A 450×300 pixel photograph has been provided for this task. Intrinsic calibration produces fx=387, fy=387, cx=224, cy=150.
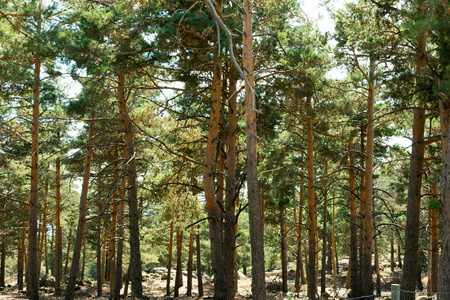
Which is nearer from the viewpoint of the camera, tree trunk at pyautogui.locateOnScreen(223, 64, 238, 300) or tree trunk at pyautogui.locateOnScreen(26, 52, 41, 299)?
tree trunk at pyautogui.locateOnScreen(223, 64, 238, 300)

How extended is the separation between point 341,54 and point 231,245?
23.4 ft

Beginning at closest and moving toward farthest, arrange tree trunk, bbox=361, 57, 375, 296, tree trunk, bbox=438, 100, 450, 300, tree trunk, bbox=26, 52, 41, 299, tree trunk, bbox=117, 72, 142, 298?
tree trunk, bbox=438, 100, 450, 300, tree trunk, bbox=117, 72, 142, 298, tree trunk, bbox=26, 52, 41, 299, tree trunk, bbox=361, 57, 375, 296

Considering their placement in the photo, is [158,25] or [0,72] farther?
[0,72]

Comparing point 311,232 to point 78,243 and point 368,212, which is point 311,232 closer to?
point 368,212

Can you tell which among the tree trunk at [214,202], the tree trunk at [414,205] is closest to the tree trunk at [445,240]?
the tree trunk at [414,205]

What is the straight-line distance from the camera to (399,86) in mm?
9742

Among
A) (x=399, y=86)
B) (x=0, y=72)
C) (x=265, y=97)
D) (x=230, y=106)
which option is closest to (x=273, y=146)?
(x=265, y=97)

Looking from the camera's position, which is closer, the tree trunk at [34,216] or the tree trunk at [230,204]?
the tree trunk at [230,204]

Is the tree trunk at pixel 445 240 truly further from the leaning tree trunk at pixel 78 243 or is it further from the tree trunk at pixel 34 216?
the tree trunk at pixel 34 216

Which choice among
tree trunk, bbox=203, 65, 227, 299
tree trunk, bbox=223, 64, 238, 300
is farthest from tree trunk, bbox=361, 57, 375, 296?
tree trunk, bbox=203, 65, 227, 299

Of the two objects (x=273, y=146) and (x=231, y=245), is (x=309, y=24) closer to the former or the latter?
(x=231, y=245)

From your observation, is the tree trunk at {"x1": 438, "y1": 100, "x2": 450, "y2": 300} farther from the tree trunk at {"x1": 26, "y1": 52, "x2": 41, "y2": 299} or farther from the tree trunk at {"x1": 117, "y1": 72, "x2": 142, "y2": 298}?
the tree trunk at {"x1": 26, "y1": 52, "x2": 41, "y2": 299}

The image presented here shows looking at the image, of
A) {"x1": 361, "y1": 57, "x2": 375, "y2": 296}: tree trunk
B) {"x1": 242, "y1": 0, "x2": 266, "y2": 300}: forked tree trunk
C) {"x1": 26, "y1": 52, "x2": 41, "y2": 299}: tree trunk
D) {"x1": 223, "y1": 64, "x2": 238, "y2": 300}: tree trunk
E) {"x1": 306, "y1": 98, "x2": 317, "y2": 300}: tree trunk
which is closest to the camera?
{"x1": 242, "y1": 0, "x2": 266, "y2": 300}: forked tree trunk

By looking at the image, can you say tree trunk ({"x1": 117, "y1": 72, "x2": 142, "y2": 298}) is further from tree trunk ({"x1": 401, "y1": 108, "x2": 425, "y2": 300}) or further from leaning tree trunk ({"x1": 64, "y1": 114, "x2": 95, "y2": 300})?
tree trunk ({"x1": 401, "y1": 108, "x2": 425, "y2": 300})
